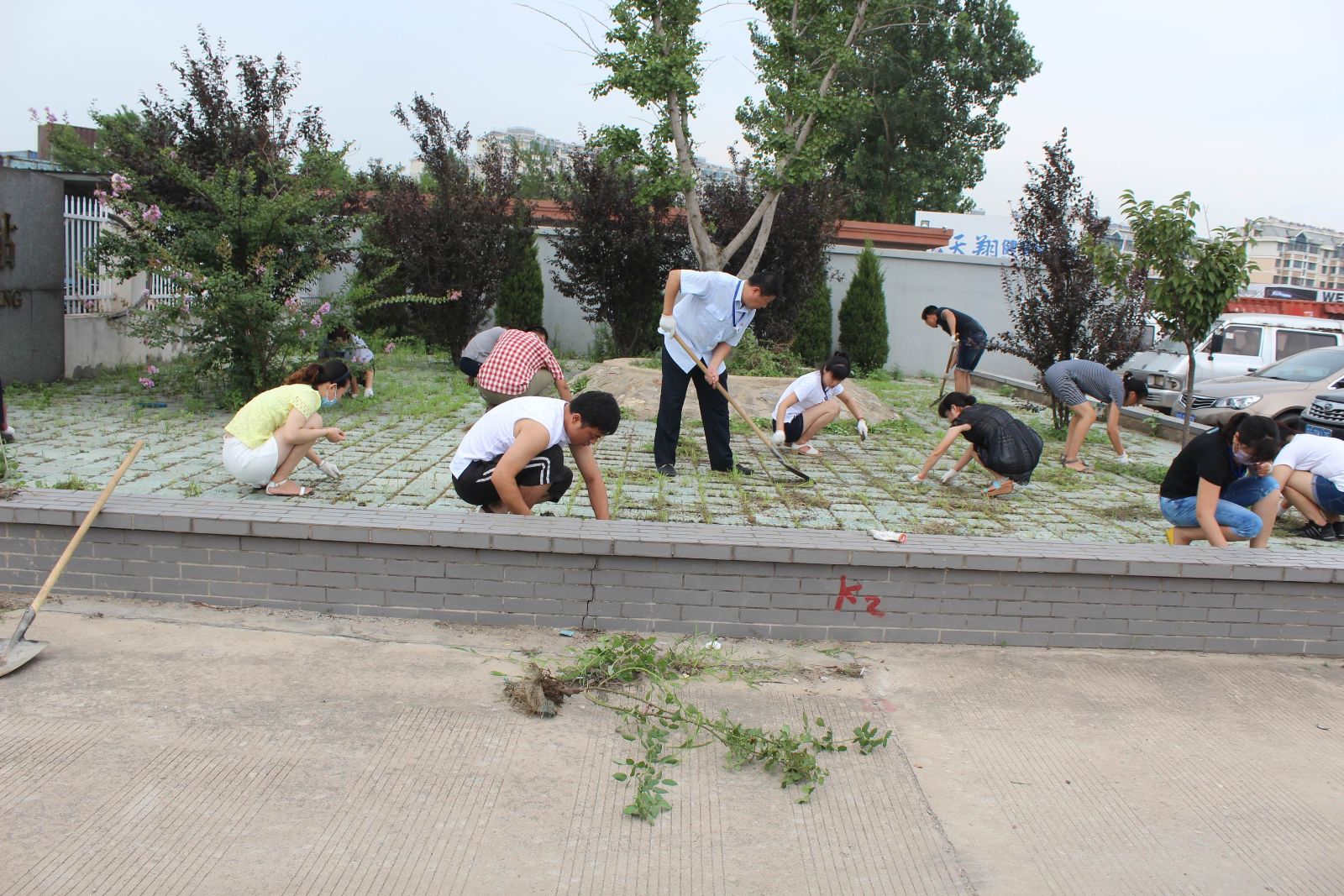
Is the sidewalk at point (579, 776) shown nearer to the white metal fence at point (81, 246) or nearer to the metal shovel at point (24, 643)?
the metal shovel at point (24, 643)

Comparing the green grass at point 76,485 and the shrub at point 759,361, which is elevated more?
the shrub at point 759,361

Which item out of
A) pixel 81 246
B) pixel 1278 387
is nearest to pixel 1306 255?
pixel 1278 387

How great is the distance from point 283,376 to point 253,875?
7.24 meters

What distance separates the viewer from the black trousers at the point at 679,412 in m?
7.14

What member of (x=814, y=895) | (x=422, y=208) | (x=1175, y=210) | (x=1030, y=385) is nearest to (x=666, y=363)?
(x=1175, y=210)

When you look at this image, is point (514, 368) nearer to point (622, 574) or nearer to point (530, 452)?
point (530, 452)

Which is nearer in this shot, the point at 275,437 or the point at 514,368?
the point at 275,437

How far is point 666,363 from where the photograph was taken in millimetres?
7176

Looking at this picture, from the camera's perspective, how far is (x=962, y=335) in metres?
10.5

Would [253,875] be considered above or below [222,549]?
below

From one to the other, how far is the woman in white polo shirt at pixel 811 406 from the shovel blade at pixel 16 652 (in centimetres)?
547

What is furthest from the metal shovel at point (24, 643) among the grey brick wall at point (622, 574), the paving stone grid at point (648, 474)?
the paving stone grid at point (648, 474)

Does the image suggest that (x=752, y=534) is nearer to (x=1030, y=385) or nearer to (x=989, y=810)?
(x=989, y=810)

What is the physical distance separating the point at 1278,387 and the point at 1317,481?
19.9ft
